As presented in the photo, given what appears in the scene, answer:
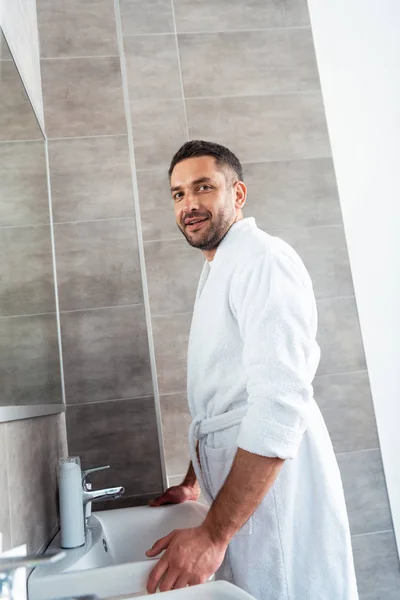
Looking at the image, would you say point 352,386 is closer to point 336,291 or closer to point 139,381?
point 336,291

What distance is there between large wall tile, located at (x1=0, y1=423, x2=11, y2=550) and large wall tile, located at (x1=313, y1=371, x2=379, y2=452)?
4.75 ft

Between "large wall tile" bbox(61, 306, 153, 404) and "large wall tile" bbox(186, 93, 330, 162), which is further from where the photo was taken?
"large wall tile" bbox(186, 93, 330, 162)

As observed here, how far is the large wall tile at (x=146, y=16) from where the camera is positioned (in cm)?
245

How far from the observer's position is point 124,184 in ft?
7.38

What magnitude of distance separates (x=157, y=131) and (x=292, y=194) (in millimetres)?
627

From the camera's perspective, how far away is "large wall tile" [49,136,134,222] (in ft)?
7.23

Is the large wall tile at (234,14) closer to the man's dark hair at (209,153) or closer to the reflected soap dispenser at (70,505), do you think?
the man's dark hair at (209,153)

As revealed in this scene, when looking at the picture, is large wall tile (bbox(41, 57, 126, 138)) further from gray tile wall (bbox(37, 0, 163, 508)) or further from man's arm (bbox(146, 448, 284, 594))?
man's arm (bbox(146, 448, 284, 594))

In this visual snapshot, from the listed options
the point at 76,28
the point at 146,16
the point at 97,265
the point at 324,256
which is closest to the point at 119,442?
the point at 97,265

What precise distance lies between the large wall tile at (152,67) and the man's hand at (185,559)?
1853 mm

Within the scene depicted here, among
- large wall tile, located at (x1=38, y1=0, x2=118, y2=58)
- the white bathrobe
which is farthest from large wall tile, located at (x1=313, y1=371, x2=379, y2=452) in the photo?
large wall tile, located at (x1=38, y1=0, x2=118, y2=58)

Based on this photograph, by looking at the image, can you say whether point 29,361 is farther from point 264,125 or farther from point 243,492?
point 264,125

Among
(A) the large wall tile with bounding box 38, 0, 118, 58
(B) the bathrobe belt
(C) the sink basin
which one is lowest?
(C) the sink basin

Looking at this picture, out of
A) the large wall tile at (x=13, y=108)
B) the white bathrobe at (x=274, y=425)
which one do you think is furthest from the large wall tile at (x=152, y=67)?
the white bathrobe at (x=274, y=425)
